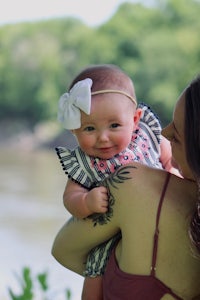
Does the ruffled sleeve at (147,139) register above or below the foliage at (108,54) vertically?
below

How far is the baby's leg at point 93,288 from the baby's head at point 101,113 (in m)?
0.21

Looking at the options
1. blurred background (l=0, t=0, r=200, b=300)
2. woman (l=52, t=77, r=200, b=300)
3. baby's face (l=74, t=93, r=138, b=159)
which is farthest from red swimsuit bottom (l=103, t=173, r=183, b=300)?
blurred background (l=0, t=0, r=200, b=300)

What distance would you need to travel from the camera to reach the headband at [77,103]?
1279 millimetres

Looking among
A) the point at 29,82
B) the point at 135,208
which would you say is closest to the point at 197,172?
the point at 135,208

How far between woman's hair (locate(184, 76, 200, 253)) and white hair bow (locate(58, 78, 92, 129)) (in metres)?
0.23

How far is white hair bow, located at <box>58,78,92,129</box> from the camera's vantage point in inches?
50.3

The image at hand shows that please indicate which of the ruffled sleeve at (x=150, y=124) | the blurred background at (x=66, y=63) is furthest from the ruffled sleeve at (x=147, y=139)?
the blurred background at (x=66, y=63)

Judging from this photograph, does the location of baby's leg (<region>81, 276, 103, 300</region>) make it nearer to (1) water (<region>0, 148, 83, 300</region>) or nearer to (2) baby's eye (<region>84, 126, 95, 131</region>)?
(2) baby's eye (<region>84, 126, 95, 131</region>)

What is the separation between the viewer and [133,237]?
1152mm

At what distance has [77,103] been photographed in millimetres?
1296

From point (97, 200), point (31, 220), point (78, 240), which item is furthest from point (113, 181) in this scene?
point (31, 220)

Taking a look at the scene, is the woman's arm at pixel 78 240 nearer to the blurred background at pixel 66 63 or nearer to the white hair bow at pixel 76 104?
the white hair bow at pixel 76 104

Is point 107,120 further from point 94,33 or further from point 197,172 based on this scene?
point 94,33

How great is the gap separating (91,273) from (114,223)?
0.13m
